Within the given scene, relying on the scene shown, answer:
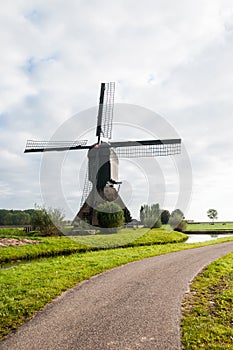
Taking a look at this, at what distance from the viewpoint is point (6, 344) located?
5.25 m

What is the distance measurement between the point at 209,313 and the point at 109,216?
22.0m

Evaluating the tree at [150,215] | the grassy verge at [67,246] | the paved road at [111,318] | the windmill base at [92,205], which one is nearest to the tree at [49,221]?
the windmill base at [92,205]

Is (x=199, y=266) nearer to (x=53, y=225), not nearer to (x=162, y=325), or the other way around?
(x=162, y=325)

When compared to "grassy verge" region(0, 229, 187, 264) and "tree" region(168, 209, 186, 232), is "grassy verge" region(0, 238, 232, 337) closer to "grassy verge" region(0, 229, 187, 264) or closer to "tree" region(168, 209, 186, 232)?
"grassy verge" region(0, 229, 187, 264)

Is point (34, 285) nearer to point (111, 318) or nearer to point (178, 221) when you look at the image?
point (111, 318)

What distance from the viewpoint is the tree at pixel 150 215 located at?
37.4m

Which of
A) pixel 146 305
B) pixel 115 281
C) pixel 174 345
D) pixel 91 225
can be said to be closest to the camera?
pixel 174 345

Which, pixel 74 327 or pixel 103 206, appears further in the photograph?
pixel 103 206

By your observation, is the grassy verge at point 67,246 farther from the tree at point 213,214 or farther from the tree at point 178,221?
the tree at point 213,214

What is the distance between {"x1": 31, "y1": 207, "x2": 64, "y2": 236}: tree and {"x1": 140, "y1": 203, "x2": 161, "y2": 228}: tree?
43.4 feet

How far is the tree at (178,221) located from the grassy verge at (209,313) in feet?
113

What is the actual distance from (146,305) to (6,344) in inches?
123

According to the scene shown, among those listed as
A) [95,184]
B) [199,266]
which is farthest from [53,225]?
[199,266]

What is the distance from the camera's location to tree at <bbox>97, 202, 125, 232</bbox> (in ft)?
93.2
